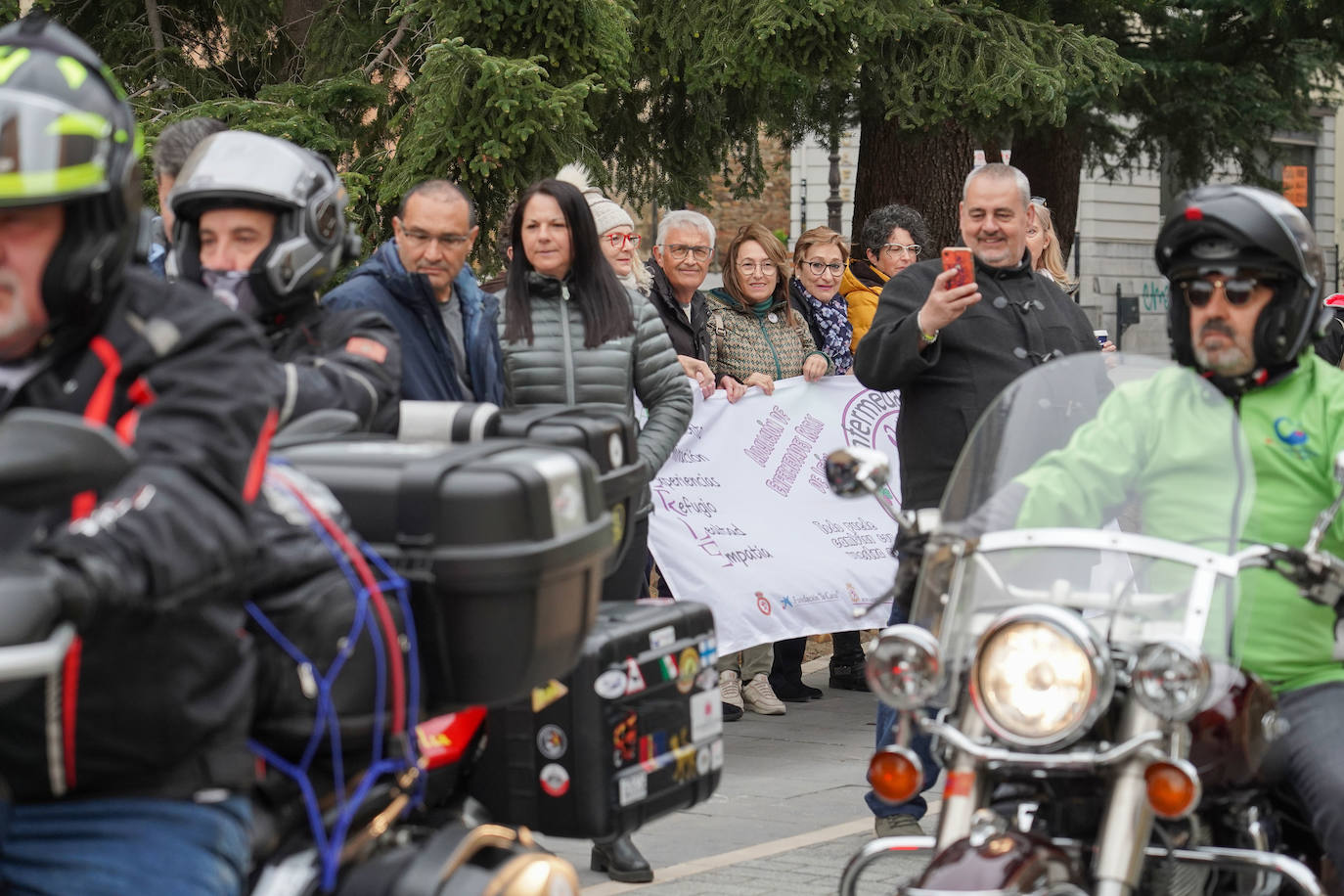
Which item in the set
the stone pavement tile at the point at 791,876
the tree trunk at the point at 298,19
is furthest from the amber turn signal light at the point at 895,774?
the tree trunk at the point at 298,19

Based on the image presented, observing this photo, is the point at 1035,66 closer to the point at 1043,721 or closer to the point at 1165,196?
the point at 1043,721

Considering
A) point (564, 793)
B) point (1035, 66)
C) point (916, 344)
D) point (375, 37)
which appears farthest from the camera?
point (1035, 66)

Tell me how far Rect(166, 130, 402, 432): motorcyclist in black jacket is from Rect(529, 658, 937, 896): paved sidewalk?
1.95 meters

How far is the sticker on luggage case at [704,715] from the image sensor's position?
12.6 feet

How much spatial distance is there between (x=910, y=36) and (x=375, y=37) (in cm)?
402

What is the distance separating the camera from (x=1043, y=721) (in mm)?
3055

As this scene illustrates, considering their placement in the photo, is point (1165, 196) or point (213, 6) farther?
point (1165, 196)

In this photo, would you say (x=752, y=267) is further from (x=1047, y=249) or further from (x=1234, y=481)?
(x=1234, y=481)

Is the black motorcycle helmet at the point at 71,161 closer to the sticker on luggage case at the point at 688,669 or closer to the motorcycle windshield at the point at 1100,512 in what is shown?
the motorcycle windshield at the point at 1100,512

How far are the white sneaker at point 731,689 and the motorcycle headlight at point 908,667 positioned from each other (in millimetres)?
4951

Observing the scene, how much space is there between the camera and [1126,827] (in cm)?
301

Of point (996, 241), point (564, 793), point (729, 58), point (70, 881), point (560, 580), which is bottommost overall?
point (564, 793)

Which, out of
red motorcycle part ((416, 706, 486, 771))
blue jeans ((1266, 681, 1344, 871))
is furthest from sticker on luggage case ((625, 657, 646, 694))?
blue jeans ((1266, 681, 1344, 871))

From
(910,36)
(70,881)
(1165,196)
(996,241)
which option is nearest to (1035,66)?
(910,36)
